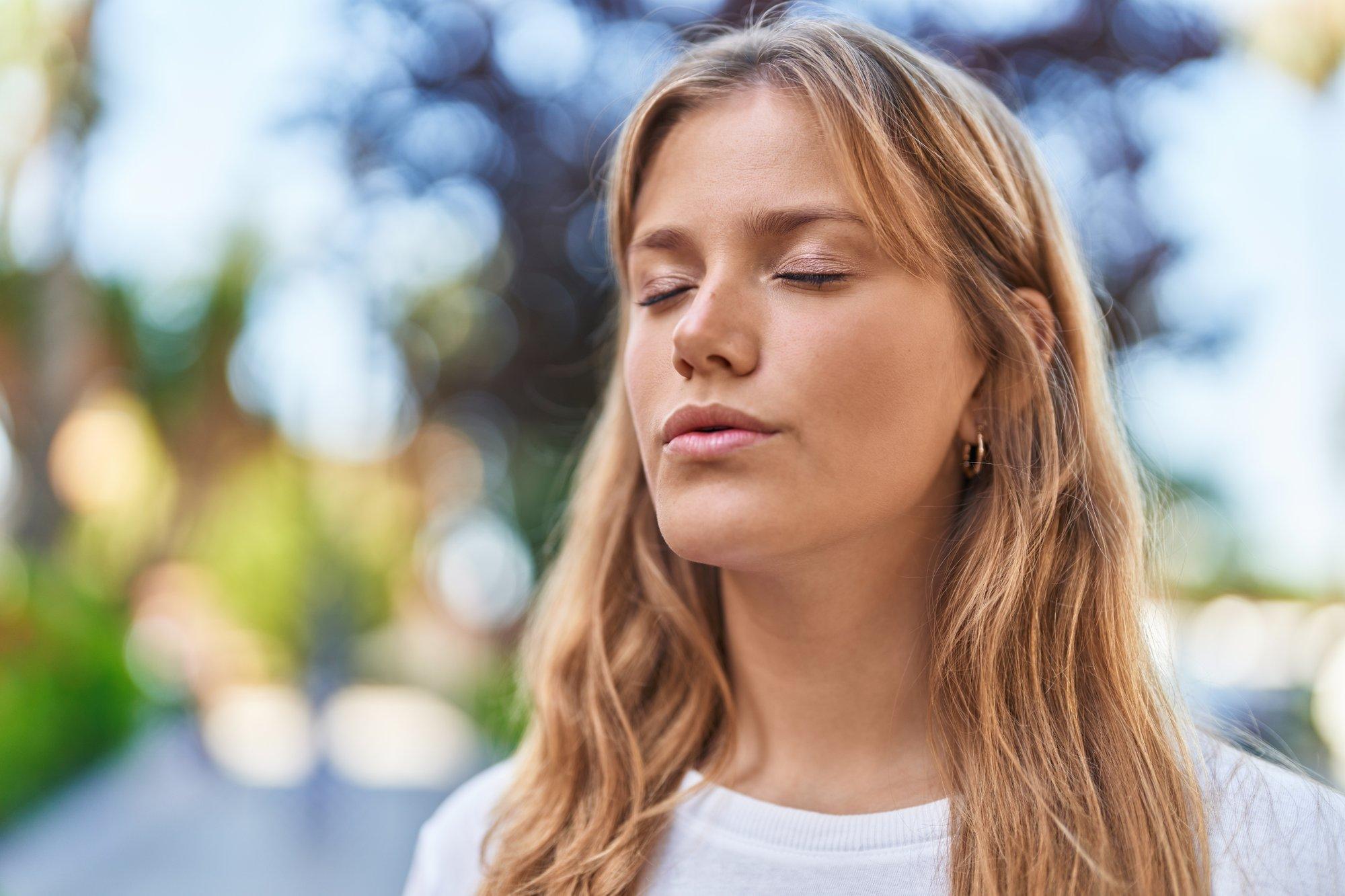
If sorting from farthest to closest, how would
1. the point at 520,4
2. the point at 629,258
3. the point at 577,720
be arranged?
the point at 520,4
the point at 577,720
the point at 629,258

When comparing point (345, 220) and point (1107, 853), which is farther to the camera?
point (345, 220)

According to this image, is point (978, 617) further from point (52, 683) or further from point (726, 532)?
point (52, 683)


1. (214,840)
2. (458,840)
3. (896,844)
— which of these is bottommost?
(214,840)

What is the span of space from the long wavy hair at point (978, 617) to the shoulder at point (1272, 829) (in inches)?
1.4

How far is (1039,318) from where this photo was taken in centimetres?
176

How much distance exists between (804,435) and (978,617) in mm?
411

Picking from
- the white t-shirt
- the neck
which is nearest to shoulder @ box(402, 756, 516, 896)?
the white t-shirt

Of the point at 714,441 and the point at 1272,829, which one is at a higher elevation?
the point at 714,441

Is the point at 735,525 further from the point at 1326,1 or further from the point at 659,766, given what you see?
the point at 1326,1

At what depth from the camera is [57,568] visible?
477 inches

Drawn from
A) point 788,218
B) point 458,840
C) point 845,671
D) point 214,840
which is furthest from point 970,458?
point 214,840

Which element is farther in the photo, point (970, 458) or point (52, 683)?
point (52, 683)

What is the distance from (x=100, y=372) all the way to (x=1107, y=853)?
2154 cm

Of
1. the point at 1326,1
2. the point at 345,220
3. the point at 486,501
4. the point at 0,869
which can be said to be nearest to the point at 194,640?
the point at 0,869
